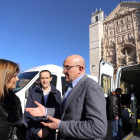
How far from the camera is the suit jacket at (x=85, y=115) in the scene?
1035 mm

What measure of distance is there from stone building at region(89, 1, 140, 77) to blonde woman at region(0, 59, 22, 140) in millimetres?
21982

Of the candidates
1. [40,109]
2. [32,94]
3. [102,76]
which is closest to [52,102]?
[32,94]

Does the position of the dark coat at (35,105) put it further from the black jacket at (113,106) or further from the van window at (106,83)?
the van window at (106,83)

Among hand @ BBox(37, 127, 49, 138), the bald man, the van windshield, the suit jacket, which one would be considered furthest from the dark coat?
the van windshield

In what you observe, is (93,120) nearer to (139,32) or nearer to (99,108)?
(99,108)

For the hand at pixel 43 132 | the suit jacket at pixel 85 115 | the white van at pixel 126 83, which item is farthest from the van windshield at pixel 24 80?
the suit jacket at pixel 85 115

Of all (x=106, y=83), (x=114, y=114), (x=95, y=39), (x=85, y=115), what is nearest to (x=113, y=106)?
(x=114, y=114)

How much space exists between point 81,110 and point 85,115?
0.05 m

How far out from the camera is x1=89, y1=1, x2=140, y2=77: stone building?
21.8m

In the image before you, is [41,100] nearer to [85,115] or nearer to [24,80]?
[85,115]

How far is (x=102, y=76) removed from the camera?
4422mm

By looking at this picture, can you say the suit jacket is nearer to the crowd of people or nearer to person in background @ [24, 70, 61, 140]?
the crowd of people

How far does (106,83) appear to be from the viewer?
466cm

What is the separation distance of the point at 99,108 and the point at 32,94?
60.6 inches
